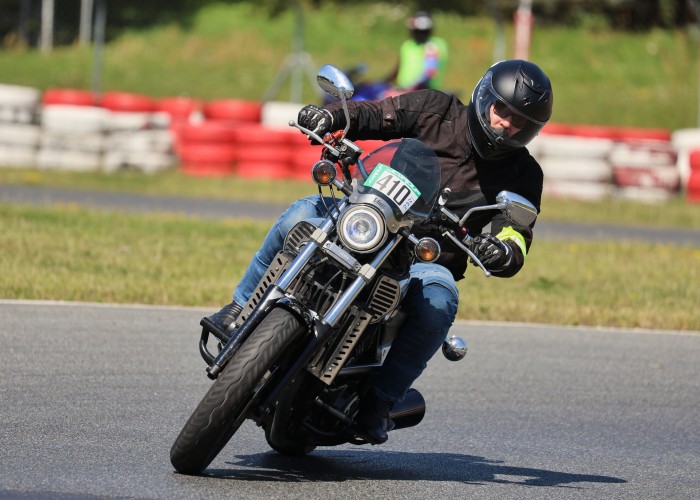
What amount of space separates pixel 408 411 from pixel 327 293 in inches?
34.9

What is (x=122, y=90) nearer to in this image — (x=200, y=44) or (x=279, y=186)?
(x=200, y=44)

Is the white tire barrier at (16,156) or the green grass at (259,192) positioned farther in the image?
the white tire barrier at (16,156)

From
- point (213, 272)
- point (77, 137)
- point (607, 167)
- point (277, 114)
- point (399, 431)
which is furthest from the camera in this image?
point (277, 114)

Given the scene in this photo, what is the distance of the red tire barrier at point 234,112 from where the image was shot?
19.3m

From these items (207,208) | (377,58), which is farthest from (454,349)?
(377,58)

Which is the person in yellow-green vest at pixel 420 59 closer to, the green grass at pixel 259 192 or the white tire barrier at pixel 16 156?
the green grass at pixel 259 192

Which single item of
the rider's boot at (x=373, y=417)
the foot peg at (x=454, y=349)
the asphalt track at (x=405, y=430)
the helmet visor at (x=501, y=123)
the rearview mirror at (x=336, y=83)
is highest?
the rearview mirror at (x=336, y=83)

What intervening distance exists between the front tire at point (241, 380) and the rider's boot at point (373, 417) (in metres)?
0.68

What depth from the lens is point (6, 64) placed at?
2491 cm

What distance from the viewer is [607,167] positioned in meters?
17.5

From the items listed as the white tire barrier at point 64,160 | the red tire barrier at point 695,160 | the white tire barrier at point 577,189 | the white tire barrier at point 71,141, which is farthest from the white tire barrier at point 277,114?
the red tire barrier at point 695,160

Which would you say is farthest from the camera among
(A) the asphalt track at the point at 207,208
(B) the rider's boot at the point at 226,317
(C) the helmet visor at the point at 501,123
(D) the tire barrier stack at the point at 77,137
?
(D) the tire barrier stack at the point at 77,137

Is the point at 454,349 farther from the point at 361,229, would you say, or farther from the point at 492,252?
the point at 361,229

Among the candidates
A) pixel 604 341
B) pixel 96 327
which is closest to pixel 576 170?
pixel 604 341
